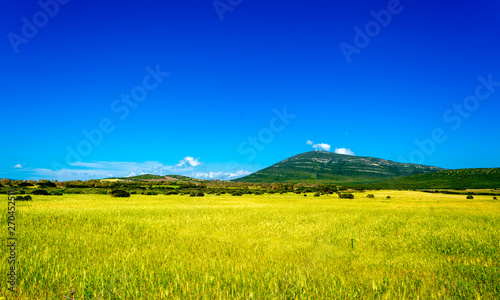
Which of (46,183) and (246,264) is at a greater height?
(46,183)

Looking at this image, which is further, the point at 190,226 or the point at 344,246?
the point at 190,226

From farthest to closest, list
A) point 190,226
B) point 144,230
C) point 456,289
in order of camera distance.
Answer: point 190,226 < point 144,230 < point 456,289

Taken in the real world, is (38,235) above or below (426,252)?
above

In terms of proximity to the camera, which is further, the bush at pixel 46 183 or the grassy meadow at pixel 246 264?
the bush at pixel 46 183

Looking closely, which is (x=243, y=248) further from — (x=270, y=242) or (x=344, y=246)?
(x=344, y=246)

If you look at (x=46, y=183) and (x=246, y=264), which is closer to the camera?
(x=246, y=264)

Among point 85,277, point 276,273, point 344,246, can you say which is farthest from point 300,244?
point 85,277

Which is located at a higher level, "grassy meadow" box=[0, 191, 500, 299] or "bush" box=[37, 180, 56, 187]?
"bush" box=[37, 180, 56, 187]

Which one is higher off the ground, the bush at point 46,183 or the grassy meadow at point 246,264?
the bush at point 46,183

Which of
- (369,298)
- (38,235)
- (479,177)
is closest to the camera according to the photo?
(369,298)

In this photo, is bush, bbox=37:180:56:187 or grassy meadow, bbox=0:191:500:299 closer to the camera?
grassy meadow, bbox=0:191:500:299

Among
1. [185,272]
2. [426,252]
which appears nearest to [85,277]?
[185,272]

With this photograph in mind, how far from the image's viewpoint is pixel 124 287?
5.48m

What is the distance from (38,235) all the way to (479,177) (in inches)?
9602
